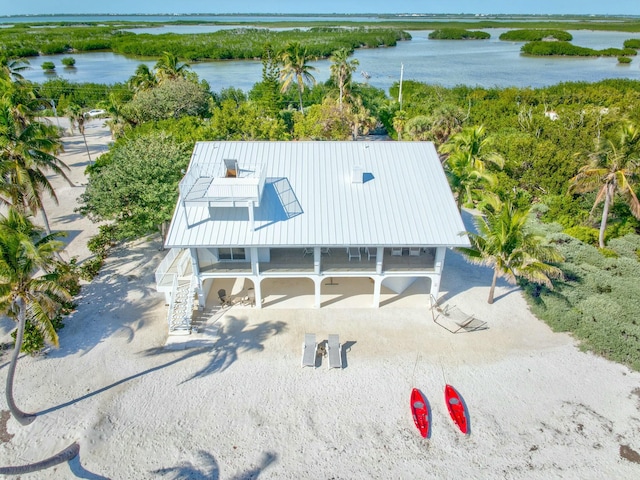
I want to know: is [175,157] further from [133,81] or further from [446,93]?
[446,93]

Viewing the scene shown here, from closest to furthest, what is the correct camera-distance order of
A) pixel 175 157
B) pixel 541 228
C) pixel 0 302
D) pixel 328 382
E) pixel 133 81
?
pixel 0 302 < pixel 328 382 < pixel 175 157 < pixel 541 228 < pixel 133 81

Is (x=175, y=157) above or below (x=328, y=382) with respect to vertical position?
above

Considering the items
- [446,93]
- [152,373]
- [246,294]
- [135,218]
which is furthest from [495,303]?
[446,93]

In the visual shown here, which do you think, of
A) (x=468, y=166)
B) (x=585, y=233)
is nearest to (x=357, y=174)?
(x=468, y=166)

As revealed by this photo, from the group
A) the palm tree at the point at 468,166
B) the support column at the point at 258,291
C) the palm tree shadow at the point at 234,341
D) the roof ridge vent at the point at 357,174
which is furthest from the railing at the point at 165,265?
the palm tree at the point at 468,166

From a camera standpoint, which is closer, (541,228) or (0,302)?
(0,302)

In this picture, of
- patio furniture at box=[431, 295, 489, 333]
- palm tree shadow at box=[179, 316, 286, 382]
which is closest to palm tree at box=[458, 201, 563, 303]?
patio furniture at box=[431, 295, 489, 333]

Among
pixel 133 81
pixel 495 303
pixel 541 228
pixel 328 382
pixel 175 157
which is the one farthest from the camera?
pixel 133 81
